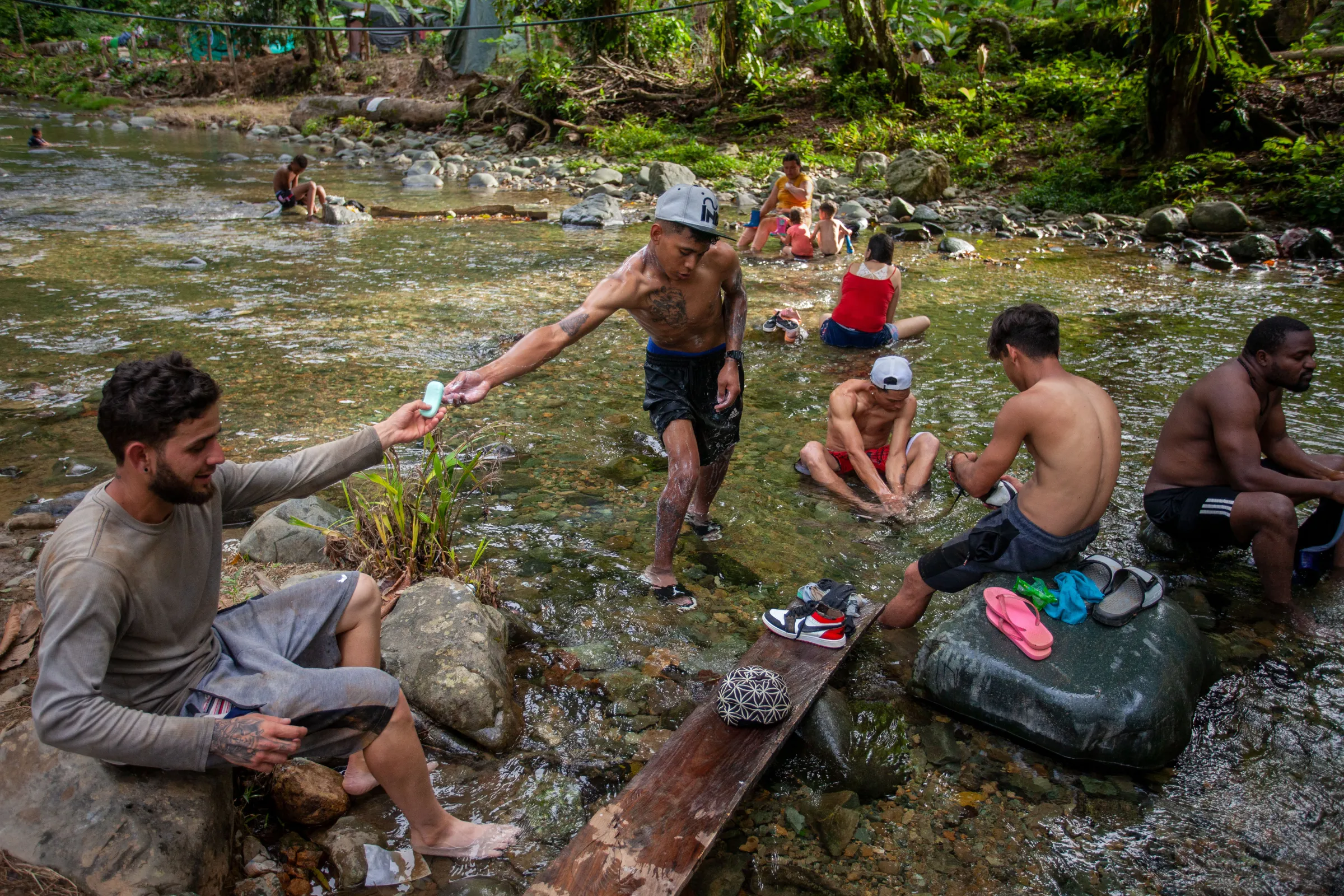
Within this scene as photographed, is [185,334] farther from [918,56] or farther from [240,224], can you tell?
[918,56]

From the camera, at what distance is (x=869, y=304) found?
851 cm

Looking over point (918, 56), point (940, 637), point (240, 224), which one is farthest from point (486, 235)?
point (918, 56)

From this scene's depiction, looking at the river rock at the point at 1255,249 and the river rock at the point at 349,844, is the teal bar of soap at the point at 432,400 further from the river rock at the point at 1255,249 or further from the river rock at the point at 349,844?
the river rock at the point at 1255,249

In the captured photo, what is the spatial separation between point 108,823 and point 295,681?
1.93 feet

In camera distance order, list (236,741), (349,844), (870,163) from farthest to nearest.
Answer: (870,163)
(349,844)
(236,741)

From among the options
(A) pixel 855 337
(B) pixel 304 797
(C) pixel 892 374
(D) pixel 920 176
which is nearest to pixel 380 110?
(D) pixel 920 176

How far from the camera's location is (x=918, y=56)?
947 inches

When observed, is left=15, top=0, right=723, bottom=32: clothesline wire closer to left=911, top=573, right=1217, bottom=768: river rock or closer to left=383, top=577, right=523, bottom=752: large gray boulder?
left=383, top=577, right=523, bottom=752: large gray boulder

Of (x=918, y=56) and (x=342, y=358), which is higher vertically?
(x=918, y=56)

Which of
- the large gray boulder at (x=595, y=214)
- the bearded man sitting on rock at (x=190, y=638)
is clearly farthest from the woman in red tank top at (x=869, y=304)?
the large gray boulder at (x=595, y=214)

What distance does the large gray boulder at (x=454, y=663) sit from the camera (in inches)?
133

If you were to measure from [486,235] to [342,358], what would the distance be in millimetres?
6393

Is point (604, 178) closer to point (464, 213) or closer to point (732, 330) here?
point (464, 213)

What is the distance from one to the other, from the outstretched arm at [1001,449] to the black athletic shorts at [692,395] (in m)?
1.33
